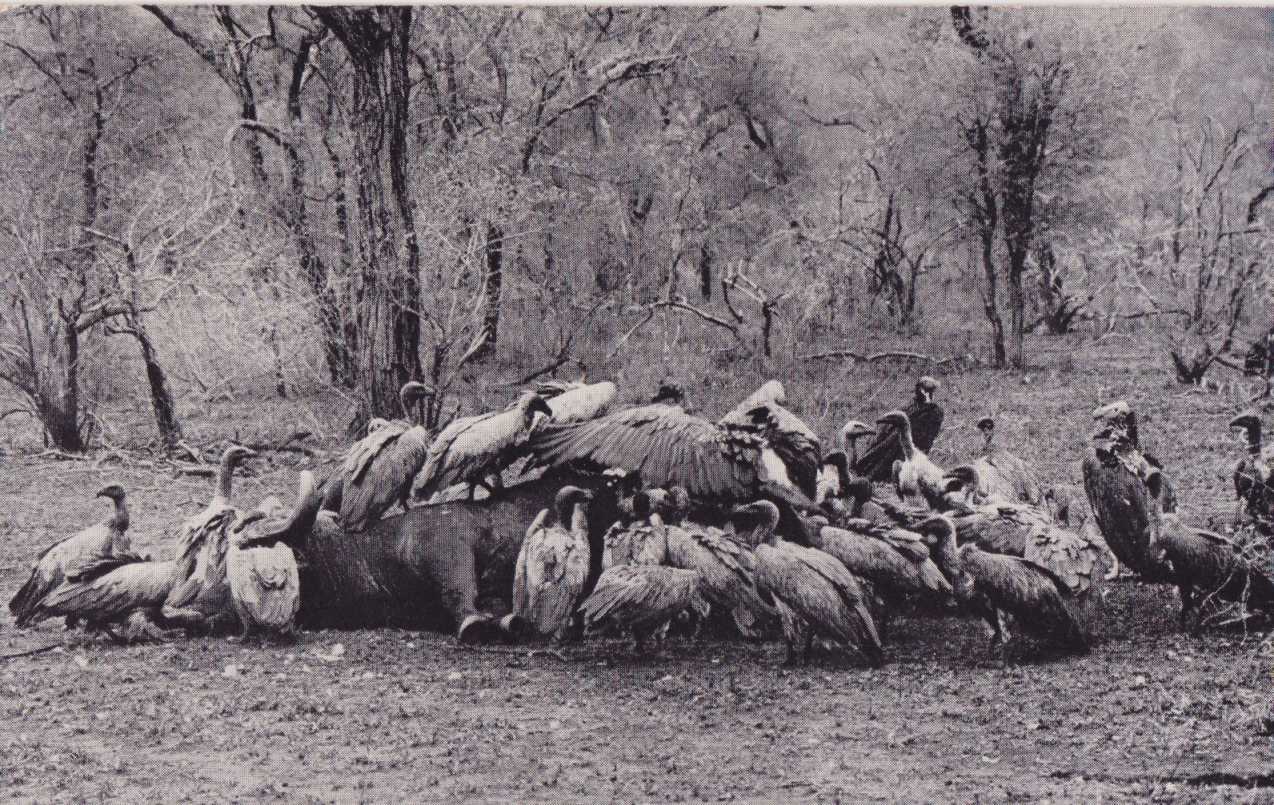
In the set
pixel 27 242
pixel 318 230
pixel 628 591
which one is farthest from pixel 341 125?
pixel 628 591

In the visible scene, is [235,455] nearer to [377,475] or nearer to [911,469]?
[377,475]

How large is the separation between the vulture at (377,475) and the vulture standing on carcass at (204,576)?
16.7 inches

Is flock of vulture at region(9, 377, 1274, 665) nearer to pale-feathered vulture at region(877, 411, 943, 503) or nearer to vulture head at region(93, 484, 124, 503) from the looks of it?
vulture head at region(93, 484, 124, 503)

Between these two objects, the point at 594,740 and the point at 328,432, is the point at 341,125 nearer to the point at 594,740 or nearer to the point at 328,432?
the point at 328,432

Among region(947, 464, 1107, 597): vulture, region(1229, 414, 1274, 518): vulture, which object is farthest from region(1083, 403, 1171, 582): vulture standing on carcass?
region(1229, 414, 1274, 518): vulture

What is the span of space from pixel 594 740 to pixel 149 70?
3.36 metres

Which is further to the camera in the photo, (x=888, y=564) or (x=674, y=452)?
(x=674, y=452)

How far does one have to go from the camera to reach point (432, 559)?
16.6 ft

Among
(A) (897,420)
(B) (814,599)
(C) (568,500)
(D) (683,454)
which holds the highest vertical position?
(A) (897,420)

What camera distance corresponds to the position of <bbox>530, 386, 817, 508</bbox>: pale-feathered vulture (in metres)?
5.09

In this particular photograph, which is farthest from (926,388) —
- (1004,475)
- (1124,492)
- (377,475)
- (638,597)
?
(377,475)

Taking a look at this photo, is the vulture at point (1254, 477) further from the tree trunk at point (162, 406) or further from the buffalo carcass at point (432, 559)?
the tree trunk at point (162, 406)

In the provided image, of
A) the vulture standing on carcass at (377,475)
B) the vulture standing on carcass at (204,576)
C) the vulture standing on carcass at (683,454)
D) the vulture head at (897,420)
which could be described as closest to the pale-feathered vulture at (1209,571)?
the vulture head at (897,420)

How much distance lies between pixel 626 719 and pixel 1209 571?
2.21m
